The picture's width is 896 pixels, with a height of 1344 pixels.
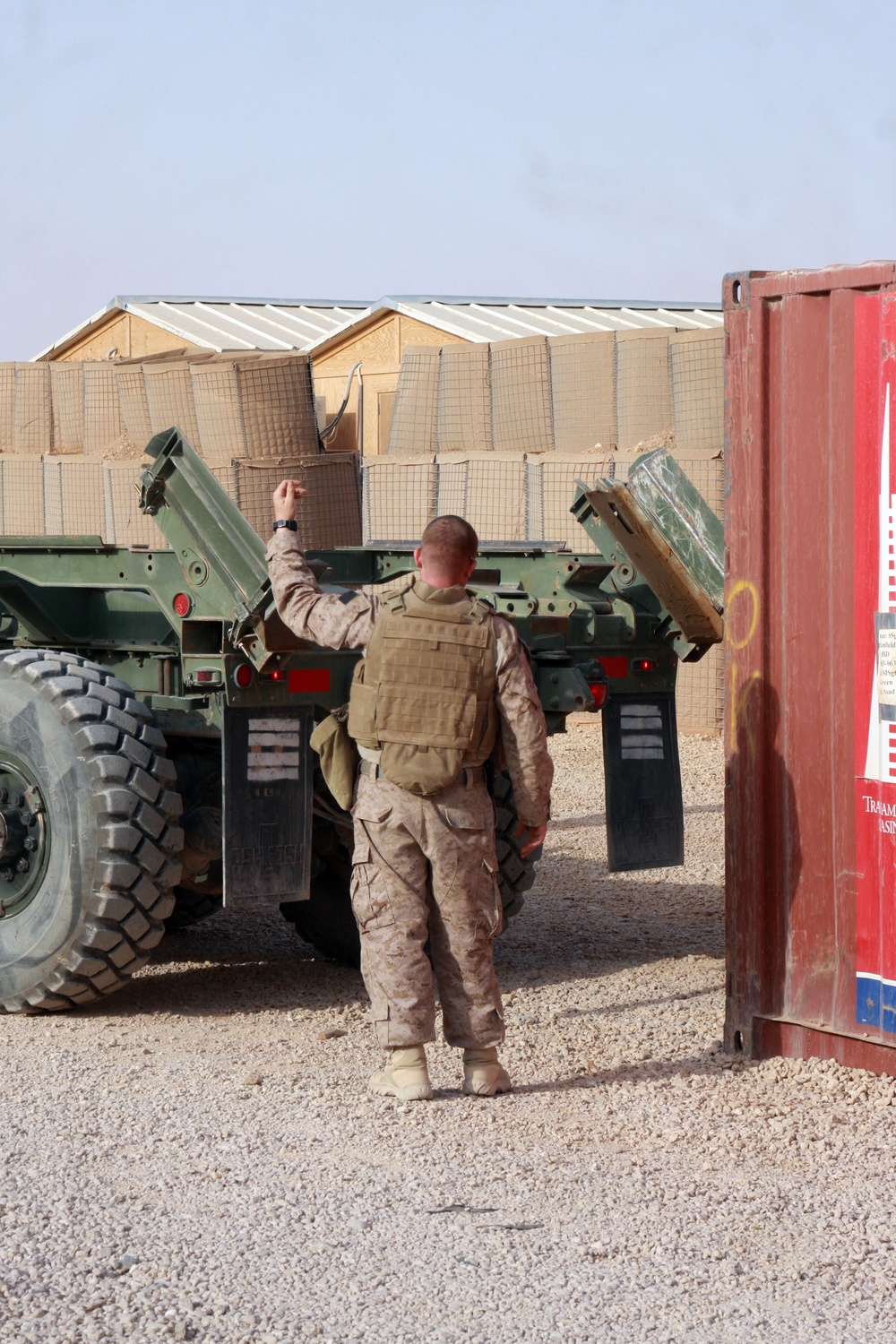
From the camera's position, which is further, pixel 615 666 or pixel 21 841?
pixel 615 666

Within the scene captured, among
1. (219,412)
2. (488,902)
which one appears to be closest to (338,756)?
(488,902)

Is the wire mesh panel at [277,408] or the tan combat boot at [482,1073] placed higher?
the wire mesh panel at [277,408]

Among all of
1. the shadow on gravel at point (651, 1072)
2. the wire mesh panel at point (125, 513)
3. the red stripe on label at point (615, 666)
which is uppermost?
the wire mesh panel at point (125, 513)

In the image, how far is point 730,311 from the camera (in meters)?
5.20

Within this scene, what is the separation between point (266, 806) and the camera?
5.74 meters

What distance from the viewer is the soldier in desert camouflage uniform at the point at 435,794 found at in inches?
191

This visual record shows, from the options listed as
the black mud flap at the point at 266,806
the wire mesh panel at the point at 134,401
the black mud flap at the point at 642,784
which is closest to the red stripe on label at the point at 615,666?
the black mud flap at the point at 642,784

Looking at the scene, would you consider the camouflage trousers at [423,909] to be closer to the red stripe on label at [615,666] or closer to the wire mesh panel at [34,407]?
the red stripe on label at [615,666]

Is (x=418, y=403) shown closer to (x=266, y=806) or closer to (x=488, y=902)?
(x=266, y=806)

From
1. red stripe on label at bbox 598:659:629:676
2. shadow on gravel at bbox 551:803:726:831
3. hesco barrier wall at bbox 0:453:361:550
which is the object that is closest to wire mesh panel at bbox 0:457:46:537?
hesco barrier wall at bbox 0:453:361:550

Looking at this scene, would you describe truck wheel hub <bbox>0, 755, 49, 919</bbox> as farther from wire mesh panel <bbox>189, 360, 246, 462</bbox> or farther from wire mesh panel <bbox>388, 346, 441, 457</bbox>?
wire mesh panel <bbox>388, 346, 441, 457</bbox>

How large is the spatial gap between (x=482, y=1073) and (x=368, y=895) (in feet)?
2.06

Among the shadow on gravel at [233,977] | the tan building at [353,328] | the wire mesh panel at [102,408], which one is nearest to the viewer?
the shadow on gravel at [233,977]

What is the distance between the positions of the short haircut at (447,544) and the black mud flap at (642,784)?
2108 millimetres
